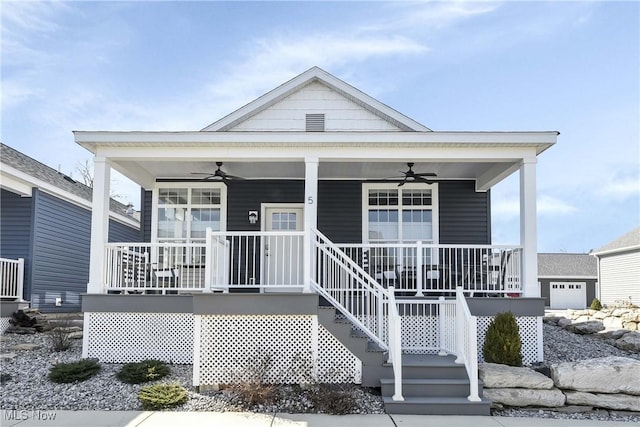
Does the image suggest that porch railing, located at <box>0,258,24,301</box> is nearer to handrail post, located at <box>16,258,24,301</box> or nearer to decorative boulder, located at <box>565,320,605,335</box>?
handrail post, located at <box>16,258,24,301</box>

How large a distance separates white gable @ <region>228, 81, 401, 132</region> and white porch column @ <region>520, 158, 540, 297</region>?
3949 millimetres

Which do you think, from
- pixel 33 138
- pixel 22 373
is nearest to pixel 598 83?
pixel 22 373

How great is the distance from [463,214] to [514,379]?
5.03 meters

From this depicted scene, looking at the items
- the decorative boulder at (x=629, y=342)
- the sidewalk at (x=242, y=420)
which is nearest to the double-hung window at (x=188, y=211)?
the sidewalk at (x=242, y=420)

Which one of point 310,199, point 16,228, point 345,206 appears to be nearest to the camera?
point 310,199

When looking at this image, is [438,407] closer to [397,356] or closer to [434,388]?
[434,388]

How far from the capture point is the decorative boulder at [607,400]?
22.4 feet

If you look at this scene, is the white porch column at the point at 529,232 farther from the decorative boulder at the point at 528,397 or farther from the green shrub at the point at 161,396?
the green shrub at the point at 161,396

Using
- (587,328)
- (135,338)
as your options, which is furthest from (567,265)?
(135,338)

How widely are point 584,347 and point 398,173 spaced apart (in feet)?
15.6

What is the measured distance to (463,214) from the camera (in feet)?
37.7

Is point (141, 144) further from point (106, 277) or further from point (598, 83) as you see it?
point (598, 83)

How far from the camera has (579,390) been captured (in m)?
6.91

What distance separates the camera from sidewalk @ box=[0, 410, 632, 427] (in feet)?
19.5
